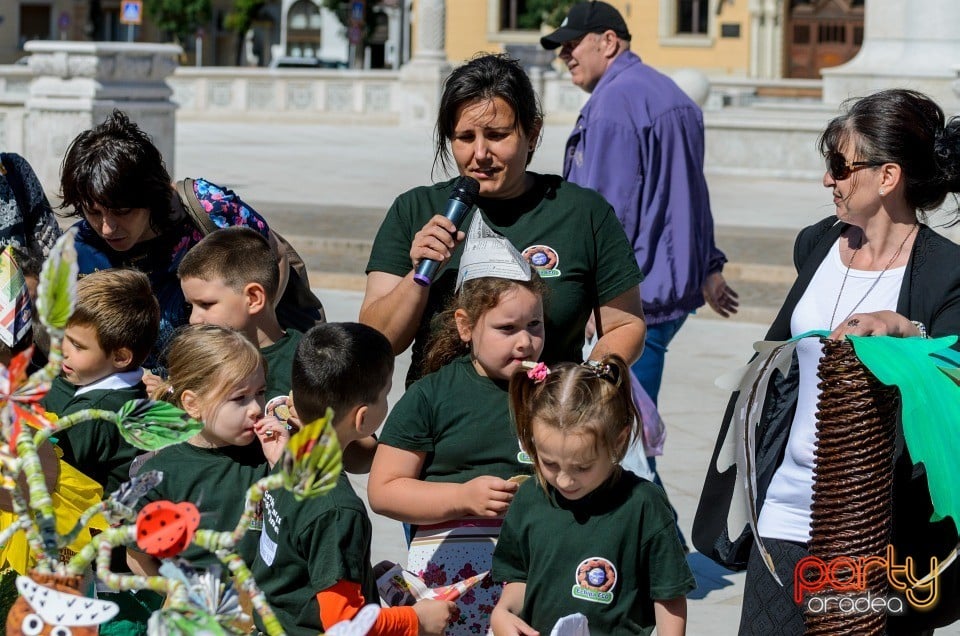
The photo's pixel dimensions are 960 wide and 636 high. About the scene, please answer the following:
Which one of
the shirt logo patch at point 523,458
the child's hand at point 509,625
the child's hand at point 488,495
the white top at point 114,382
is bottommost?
the child's hand at point 509,625

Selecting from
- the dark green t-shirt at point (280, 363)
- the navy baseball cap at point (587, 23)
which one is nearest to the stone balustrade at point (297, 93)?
the navy baseball cap at point (587, 23)

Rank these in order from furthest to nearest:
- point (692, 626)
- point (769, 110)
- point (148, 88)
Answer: point (769, 110) < point (148, 88) < point (692, 626)

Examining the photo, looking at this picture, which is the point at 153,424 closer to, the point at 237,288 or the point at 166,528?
the point at 166,528

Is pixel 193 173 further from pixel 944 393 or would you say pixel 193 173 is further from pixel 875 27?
pixel 944 393

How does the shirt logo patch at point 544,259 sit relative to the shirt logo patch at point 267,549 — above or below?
above

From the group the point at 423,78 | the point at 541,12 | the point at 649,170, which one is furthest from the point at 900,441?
the point at 541,12

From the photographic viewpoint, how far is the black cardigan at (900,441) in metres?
3.28

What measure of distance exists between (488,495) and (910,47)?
63.1ft

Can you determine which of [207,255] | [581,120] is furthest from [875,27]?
[207,255]

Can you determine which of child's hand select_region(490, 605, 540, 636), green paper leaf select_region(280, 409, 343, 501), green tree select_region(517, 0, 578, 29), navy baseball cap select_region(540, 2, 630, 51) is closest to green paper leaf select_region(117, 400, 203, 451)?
green paper leaf select_region(280, 409, 343, 501)

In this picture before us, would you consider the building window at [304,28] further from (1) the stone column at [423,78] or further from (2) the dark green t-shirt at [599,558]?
(2) the dark green t-shirt at [599,558]

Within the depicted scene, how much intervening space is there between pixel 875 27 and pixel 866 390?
786 inches

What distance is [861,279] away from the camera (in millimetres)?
3549

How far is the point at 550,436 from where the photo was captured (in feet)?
10.3
